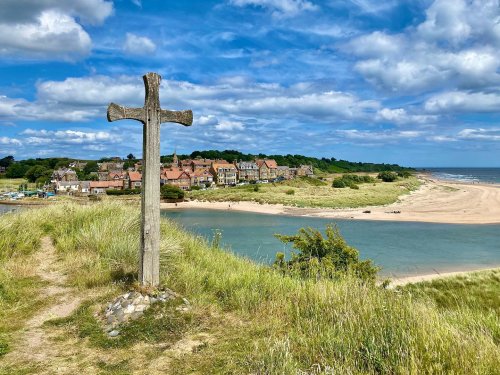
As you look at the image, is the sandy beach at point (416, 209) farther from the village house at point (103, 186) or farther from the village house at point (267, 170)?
the village house at point (267, 170)

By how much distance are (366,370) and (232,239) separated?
30.5 meters

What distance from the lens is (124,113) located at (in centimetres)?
589

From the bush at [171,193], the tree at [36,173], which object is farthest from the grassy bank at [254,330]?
the tree at [36,173]

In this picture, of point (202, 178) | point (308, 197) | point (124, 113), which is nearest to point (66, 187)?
point (202, 178)

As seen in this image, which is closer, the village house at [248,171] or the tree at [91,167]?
the village house at [248,171]

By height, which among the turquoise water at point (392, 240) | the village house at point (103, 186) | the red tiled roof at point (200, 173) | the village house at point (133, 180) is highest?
the red tiled roof at point (200, 173)

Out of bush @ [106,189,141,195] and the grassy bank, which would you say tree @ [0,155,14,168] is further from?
the grassy bank

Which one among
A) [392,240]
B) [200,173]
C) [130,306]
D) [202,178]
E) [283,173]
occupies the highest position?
[283,173]

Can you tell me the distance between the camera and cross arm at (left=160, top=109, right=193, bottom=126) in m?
6.30

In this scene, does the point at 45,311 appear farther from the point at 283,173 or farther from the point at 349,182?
the point at 283,173

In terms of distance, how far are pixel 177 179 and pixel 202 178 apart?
39.0ft

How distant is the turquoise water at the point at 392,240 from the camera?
24391mm

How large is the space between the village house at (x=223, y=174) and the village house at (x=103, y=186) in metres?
27.5

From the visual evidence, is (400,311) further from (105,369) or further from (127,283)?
(127,283)
